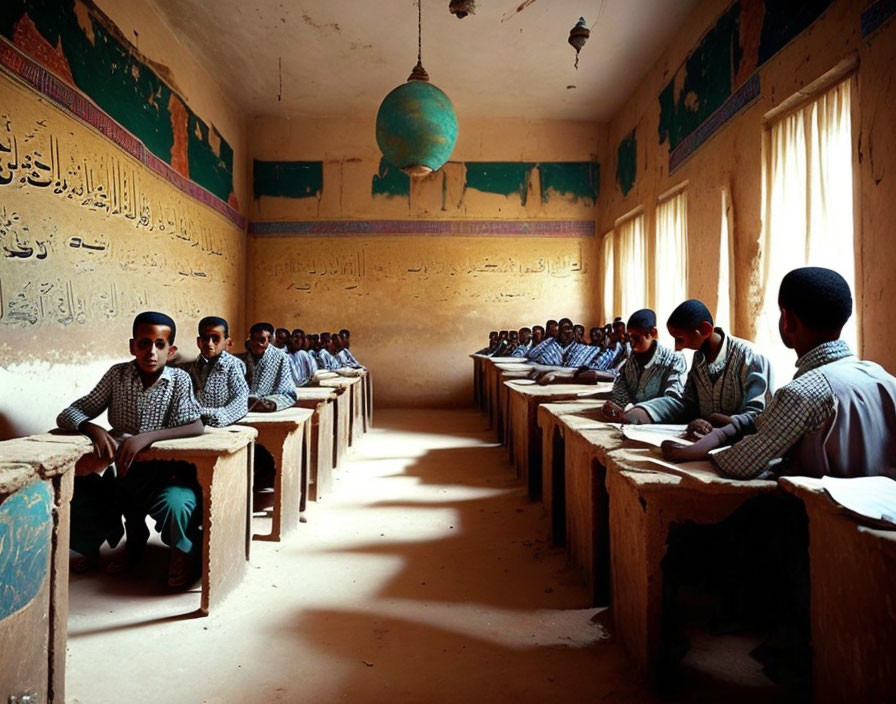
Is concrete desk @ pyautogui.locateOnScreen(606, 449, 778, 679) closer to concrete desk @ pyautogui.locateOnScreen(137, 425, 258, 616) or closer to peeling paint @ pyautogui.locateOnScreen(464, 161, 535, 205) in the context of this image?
concrete desk @ pyautogui.locateOnScreen(137, 425, 258, 616)

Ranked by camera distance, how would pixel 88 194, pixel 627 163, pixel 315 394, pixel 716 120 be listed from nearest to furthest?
pixel 315 394, pixel 88 194, pixel 716 120, pixel 627 163

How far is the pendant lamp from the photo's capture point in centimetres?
467

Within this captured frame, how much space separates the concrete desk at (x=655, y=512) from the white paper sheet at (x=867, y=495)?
292 millimetres

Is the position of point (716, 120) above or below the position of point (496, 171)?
below

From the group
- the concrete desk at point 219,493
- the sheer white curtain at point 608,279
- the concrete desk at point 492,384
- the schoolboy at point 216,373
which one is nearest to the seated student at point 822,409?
the concrete desk at point 219,493

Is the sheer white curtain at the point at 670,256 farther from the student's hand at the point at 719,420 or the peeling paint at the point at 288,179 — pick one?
the peeling paint at the point at 288,179

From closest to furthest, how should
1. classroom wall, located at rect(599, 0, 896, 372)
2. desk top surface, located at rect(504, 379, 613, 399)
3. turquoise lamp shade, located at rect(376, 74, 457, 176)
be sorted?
classroom wall, located at rect(599, 0, 896, 372)
desk top surface, located at rect(504, 379, 613, 399)
turquoise lamp shade, located at rect(376, 74, 457, 176)

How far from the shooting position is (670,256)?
7680 mm

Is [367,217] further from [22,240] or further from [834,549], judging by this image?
[834,549]

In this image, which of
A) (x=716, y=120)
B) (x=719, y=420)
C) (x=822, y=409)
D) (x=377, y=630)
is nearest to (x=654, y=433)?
(x=719, y=420)

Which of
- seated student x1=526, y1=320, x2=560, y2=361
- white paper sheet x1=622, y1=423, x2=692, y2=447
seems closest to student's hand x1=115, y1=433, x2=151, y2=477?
white paper sheet x1=622, y1=423, x2=692, y2=447

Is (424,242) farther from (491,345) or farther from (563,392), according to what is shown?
(563,392)

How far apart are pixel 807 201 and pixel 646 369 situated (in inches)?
87.7

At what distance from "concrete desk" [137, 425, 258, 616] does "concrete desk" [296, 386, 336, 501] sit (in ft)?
4.60
